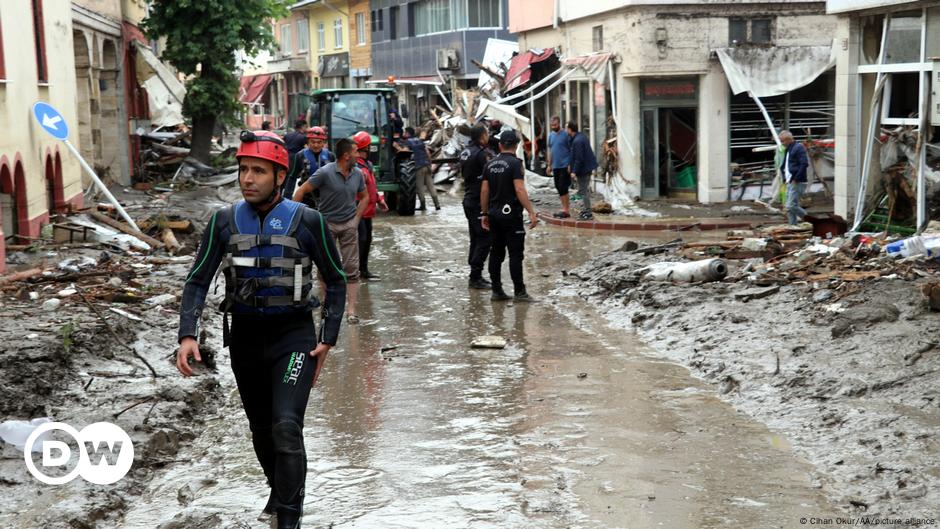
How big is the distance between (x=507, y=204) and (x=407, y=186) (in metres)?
11.7

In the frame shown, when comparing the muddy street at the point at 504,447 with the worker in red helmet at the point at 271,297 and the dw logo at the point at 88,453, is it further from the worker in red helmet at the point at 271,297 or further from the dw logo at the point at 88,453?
the worker in red helmet at the point at 271,297

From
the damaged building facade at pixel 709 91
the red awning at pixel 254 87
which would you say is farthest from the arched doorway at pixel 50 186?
the red awning at pixel 254 87

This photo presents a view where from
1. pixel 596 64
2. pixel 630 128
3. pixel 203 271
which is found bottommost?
pixel 203 271

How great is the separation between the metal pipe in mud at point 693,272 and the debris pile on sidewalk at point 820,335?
24 mm

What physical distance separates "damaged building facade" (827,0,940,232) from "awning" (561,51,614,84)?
29.2 ft

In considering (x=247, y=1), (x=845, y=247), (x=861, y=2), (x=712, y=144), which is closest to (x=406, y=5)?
(x=247, y=1)

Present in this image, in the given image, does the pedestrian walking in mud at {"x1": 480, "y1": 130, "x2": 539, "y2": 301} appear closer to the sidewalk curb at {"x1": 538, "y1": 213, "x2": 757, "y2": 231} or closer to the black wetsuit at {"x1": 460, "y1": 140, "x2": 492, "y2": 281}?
the black wetsuit at {"x1": 460, "y1": 140, "x2": 492, "y2": 281}

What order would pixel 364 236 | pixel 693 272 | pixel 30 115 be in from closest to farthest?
pixel 693 272 < pixel 364 236 < pixel 30 115

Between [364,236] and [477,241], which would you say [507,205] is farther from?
[364,236]

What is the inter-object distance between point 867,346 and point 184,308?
5.49 m

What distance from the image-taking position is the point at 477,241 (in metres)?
13.8

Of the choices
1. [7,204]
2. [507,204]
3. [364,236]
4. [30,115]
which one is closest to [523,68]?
[30,115]

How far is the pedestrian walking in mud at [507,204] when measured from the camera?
1254 centimetres

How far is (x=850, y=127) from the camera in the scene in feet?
57.7
